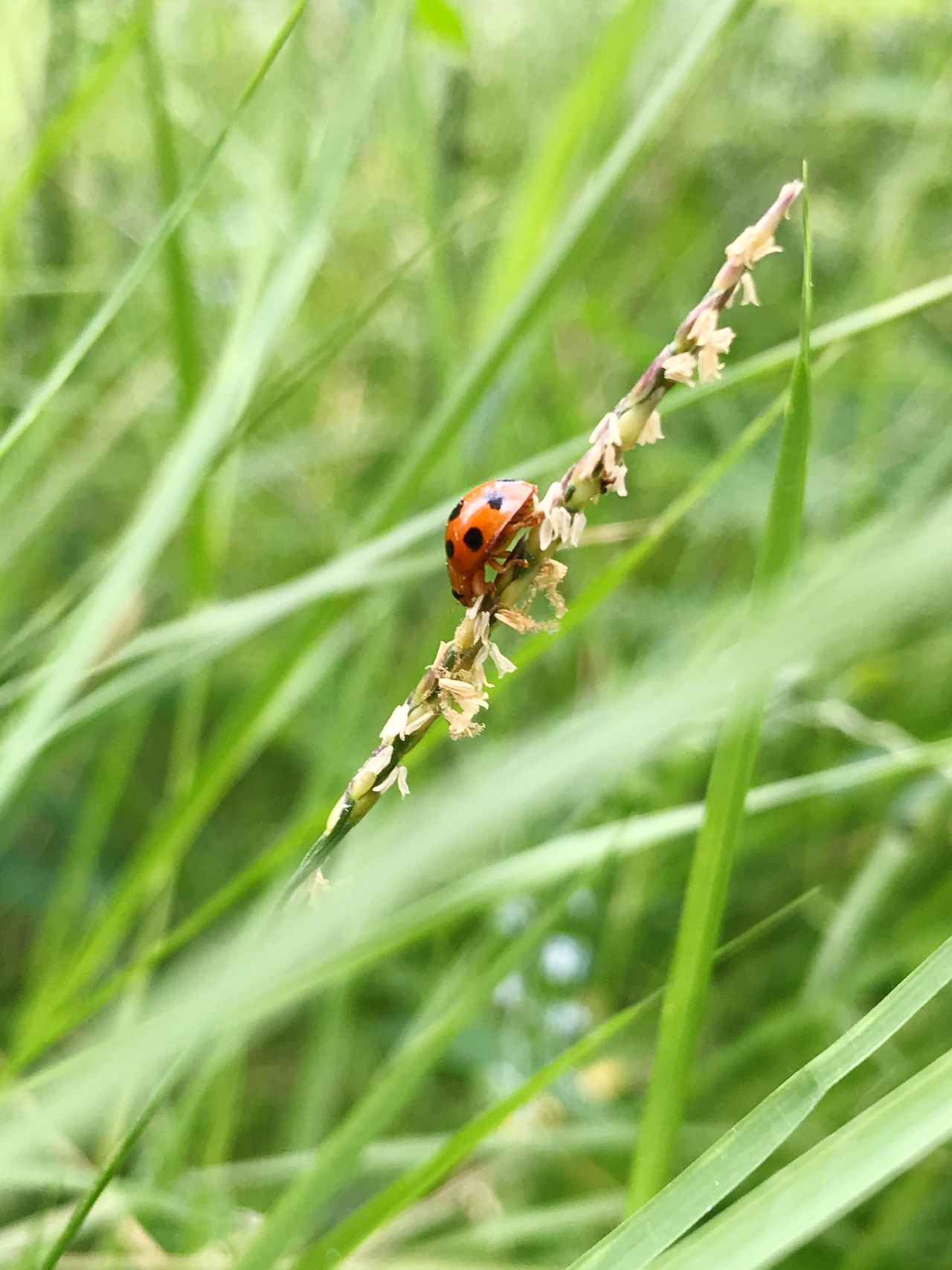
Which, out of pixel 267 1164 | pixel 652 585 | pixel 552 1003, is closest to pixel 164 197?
pixel 267 1164

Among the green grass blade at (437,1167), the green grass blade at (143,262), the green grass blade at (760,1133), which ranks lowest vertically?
the green grass blade at (760,1133)

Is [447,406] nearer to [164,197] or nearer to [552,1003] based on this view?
[164,197]

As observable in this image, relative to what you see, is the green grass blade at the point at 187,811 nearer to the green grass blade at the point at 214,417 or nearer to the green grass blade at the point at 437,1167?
the green grass blade at the point at 214,417

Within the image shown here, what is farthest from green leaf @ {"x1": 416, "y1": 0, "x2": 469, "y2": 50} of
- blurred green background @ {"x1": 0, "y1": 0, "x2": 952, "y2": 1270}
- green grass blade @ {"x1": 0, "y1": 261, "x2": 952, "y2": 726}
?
green grass blade @ {"x1": 0, "y1": 261, "x2": 952, "y2": 726}

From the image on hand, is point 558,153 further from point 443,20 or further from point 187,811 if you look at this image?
point 187,811

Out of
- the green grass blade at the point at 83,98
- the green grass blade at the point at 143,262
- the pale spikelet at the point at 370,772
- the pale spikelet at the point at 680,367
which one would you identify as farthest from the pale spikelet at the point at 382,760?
the green grass blade at the point at 83,98

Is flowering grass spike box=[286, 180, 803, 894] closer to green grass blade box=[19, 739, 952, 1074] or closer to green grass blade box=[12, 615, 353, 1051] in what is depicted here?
green grass blade box=[19, 739, 952, 1074]

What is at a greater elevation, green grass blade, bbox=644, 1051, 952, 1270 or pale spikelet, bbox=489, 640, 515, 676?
pale spikelet, bbox=489, 640, 515, 676
